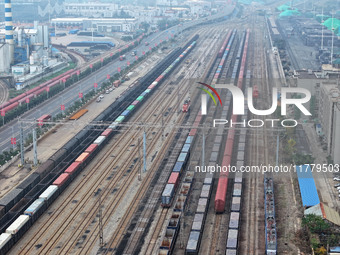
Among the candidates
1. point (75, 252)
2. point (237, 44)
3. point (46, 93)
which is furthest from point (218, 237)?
point (237, 44)

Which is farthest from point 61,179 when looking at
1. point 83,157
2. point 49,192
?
A: point 83,157

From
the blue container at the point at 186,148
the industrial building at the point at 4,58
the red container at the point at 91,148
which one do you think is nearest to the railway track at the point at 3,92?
the industrial building at the point at 4,58

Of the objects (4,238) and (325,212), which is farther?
(325,212)

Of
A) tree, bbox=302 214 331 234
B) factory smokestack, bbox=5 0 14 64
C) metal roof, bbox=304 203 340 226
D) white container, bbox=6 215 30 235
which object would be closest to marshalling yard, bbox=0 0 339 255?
white container, bbox=6 215 30 235

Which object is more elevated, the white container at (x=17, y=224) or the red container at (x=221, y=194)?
the red container at (x=221, y=194)

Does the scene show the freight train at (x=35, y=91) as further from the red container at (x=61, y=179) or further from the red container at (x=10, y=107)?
the red container at (x=61, y=179)

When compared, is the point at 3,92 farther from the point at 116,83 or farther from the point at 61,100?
the point at 116,83

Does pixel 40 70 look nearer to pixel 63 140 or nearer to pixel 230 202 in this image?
pixel 63 140
